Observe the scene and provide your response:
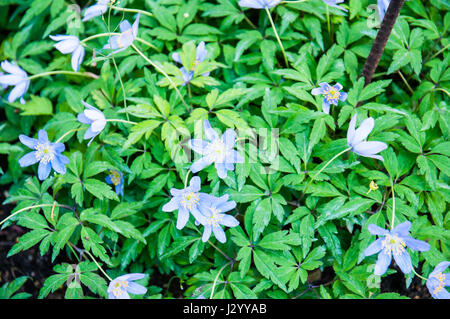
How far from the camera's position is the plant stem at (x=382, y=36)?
74.3 inches

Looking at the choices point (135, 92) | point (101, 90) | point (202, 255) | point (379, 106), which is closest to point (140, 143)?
point (135, 92)

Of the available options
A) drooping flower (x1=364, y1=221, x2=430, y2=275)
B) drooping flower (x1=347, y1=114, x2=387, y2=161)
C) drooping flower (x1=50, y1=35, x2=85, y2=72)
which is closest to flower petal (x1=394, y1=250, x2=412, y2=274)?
drooping flower (x1=364, y1=221, x2=430, y2=275)

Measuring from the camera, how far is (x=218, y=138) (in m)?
1.87

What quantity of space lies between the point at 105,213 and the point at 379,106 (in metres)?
1.54

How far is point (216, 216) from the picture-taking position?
1.85m

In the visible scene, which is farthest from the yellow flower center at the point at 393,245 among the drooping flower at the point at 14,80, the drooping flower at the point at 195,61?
the drooping flower at the point at 14,80

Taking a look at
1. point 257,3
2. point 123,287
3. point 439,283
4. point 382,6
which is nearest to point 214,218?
point 123,287

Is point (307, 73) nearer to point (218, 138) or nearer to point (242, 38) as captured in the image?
point (242, 38)

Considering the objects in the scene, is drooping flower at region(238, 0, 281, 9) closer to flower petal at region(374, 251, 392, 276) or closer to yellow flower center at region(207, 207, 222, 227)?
yellow flower center at region(207, 207, 222, 227)

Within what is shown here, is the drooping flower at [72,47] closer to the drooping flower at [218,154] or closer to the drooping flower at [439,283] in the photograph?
the drooping flower at [218,154]

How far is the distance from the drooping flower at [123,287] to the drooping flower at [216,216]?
409 millimetres

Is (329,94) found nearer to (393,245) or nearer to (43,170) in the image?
(393,245)

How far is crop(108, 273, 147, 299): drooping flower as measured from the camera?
72.8 inches

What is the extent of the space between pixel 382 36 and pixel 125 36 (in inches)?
52.5
